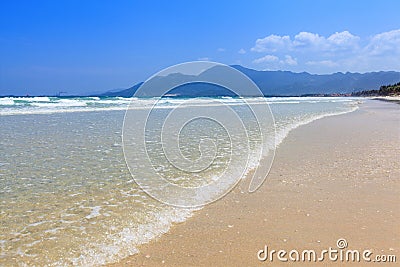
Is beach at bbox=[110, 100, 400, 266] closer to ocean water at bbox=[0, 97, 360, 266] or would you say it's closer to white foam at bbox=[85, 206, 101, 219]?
ocean water at bbox=[0, 97, 360, 266]

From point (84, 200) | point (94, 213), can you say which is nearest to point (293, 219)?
point (94, 213)

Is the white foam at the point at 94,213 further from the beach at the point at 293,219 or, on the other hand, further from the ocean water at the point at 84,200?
the beach at the point at 293,219

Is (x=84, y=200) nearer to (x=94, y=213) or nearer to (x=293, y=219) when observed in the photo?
(x=94, y=213)

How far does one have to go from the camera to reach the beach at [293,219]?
362 centimetres

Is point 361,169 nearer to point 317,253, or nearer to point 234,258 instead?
point 317,253

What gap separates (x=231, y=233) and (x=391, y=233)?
1.84m

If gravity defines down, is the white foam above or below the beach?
above

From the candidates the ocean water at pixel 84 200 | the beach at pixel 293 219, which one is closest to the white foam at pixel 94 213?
the ocean water at pixel 84 200

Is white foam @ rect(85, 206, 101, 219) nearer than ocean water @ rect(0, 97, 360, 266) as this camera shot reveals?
No

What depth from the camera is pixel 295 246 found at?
3.73 metres

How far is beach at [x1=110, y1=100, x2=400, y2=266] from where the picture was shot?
3617mm

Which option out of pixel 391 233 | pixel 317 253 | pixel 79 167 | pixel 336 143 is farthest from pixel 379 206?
pixel 336 143

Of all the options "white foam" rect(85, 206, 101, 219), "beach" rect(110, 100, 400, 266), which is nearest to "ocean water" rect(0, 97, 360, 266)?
"white foam" rect(85, 206, 101, 219)

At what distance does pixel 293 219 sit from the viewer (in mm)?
4504
